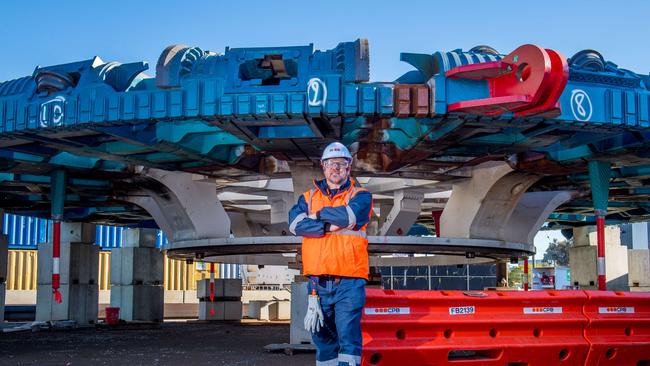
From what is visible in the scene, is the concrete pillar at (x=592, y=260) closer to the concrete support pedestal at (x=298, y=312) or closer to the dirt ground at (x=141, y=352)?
the dirt ground at (x=141, y=352)

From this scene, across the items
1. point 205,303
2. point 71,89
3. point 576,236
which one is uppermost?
point 71,89

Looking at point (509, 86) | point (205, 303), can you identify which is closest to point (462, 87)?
point (509, 86)

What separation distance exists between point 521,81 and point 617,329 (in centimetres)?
400

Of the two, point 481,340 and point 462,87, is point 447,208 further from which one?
point 481,340

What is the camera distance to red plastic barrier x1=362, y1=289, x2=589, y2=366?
353 inches

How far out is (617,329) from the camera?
10.2m

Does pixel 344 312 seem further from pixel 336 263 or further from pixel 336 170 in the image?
pixel 336 170

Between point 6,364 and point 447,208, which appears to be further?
Result: point 447,208

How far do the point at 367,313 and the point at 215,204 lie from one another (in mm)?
12197

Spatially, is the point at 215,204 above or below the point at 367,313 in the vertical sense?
above

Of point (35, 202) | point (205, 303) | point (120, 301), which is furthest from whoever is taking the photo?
point (205, 303)

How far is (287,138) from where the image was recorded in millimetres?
15195

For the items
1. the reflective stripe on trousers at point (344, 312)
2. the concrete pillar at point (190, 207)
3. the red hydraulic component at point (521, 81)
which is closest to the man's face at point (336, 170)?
the reflective stripe on trousers at point (344, 312)

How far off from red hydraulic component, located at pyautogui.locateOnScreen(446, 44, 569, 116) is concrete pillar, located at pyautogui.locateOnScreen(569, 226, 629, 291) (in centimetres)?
1857
